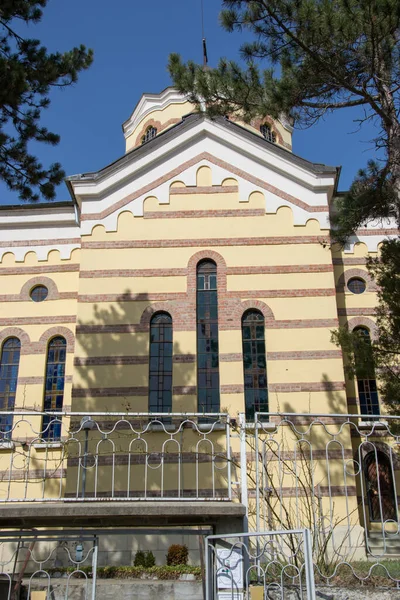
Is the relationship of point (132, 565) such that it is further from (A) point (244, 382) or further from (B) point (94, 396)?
(A) point (244, 382)

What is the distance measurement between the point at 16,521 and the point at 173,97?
18354 mm

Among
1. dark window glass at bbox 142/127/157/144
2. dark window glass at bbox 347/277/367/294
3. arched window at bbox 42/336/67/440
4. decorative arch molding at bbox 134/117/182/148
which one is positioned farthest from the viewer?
dark window glass at bbox 142/127/157/144

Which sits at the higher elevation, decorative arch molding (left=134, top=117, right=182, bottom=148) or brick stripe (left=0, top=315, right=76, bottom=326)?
decorative arch molding (left=134, top=117, right=182, bottom=148)

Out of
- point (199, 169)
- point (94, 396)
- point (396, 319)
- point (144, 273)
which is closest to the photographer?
point (396, 319)

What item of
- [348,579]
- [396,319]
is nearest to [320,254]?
[396,319]

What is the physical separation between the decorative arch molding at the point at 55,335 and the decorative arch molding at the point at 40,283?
33.1 inches

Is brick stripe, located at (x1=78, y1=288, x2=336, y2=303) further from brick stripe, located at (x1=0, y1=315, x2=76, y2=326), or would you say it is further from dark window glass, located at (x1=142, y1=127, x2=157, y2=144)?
dark window glass, located at (x1=142, y1=127, x2=157, y2=144)

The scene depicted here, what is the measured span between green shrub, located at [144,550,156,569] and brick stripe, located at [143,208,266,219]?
24.8ft

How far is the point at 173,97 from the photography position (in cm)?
2236

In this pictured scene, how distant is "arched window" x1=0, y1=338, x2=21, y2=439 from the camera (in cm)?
1477

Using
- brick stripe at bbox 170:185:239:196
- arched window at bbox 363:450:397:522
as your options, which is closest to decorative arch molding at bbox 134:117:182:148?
brick stripe at bbox 170:185:239:196

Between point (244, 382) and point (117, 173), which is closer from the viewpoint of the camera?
point (244, 382)

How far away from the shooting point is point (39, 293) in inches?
625

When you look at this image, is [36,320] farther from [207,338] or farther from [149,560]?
[149,560]
